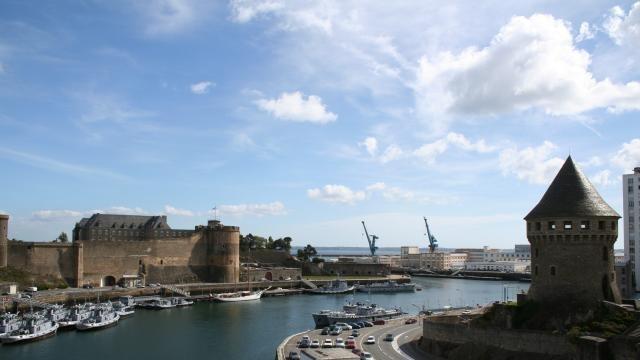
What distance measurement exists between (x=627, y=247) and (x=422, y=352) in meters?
60.5

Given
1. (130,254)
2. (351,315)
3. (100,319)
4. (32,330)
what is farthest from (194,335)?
(130,254)

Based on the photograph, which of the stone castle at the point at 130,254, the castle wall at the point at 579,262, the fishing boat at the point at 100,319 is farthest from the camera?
the stone castle at the point at 130,254

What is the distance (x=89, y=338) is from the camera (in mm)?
43938

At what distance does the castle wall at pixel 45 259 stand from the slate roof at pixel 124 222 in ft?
67.0

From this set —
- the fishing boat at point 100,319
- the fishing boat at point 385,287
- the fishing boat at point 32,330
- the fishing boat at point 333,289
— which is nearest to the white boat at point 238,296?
the fishing boat at point 333,289

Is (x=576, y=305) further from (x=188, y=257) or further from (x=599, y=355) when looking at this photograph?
(x=188, y=257)

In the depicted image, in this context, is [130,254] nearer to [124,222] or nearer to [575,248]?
[124,222]

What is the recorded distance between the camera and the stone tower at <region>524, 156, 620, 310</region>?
30484 mm

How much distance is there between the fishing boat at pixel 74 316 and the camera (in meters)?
47.1

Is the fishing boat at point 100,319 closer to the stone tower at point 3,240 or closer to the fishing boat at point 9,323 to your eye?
the fishing boat at point 9,323

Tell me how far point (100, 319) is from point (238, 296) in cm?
2533

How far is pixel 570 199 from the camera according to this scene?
3134cm

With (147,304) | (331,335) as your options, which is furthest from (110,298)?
(331,335)

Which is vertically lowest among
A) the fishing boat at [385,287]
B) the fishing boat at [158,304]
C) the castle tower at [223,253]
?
the fishing boat at [385,287]
